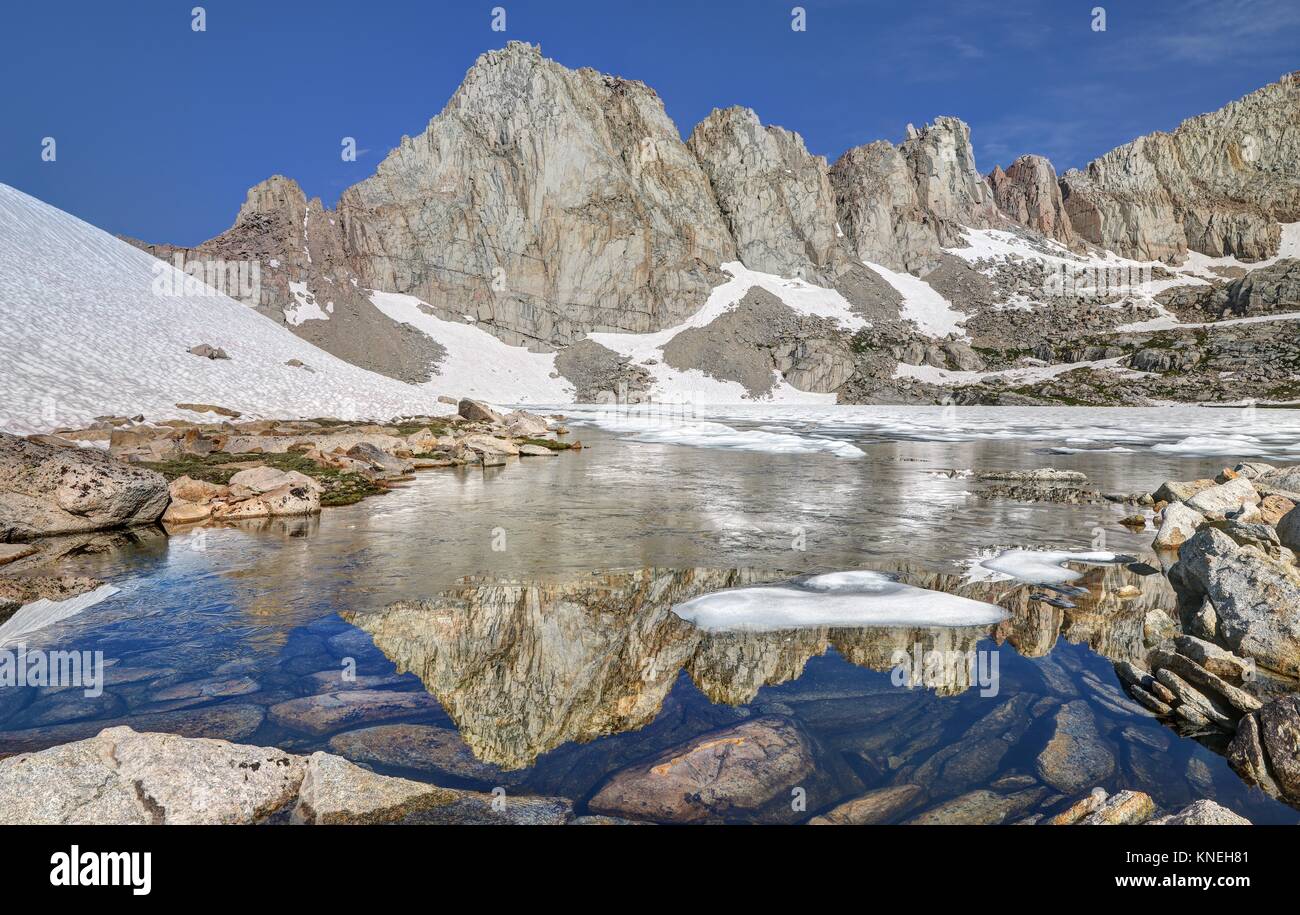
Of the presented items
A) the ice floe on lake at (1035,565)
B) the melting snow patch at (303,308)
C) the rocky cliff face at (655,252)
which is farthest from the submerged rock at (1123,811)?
the melting snow patch at (303,308)

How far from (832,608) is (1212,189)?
837ft

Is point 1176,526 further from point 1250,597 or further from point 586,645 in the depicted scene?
point 586,645

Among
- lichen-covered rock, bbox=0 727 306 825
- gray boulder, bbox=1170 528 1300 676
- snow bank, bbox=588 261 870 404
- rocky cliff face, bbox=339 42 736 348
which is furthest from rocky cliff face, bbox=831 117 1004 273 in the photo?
lichen-covered rock, bbox=0 727 306 825

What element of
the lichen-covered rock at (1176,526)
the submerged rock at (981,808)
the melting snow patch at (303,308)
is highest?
the melting snow patch at (303,308)

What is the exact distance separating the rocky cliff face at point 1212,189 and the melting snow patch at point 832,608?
227341mm

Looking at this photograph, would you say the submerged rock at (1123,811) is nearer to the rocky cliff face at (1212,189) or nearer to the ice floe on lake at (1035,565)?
the ice floe on lake at (1035,565)

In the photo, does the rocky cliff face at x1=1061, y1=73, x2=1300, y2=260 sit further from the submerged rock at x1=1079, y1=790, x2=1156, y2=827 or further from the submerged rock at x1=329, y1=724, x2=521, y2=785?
the submerged rock at x1=329, y1=724, x2=521, y2=785

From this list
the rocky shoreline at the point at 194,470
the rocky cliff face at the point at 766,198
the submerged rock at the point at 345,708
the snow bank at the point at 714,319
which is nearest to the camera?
the submerged rock at the point at 345,708

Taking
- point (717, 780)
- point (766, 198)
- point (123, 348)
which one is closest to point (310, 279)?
point (123, 348)

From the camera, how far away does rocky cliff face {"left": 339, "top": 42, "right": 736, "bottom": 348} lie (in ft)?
414

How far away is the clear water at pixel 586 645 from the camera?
513cm

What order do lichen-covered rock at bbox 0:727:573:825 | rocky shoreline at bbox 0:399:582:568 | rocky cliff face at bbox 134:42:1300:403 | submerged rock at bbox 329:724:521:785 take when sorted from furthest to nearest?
rocky cliff face at bbox 134:42:1300:403
rocky shoreline at bbox 0:399:582:568
submerged rock at bbox 329:724:521:785
lichen-covered rock at bbox 0:727:573:825

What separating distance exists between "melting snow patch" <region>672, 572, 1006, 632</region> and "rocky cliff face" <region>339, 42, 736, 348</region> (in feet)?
408
